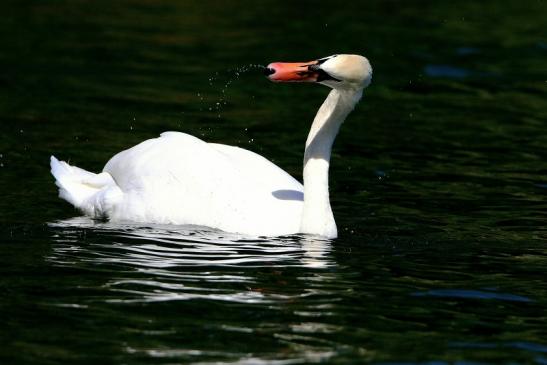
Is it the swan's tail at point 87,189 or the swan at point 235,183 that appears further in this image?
the swan's tail at point 87,189

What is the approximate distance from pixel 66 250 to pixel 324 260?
2.03 metres

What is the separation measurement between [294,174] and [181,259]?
4.10m

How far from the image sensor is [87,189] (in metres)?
12.2

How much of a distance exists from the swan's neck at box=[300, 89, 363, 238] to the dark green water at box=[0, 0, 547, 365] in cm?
18

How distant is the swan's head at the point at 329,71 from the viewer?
10.1 m

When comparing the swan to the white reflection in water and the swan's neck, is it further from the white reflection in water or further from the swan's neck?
the white reflection in water

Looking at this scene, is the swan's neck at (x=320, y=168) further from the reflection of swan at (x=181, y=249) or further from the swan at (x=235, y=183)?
the reflection of swan at (x=181, y=249)

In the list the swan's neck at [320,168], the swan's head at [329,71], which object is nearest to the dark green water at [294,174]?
the swan's neck at [320,168]

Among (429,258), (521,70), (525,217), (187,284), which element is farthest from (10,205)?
(521,70)

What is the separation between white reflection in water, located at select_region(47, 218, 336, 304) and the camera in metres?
9.21

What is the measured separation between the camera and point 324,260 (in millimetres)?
10344

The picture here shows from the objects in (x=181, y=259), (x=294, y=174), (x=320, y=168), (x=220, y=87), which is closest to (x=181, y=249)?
(x=181, y=259)

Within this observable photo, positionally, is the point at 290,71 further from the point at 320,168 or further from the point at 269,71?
the point at 320,168

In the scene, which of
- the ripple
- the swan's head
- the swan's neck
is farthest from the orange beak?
the ripple
